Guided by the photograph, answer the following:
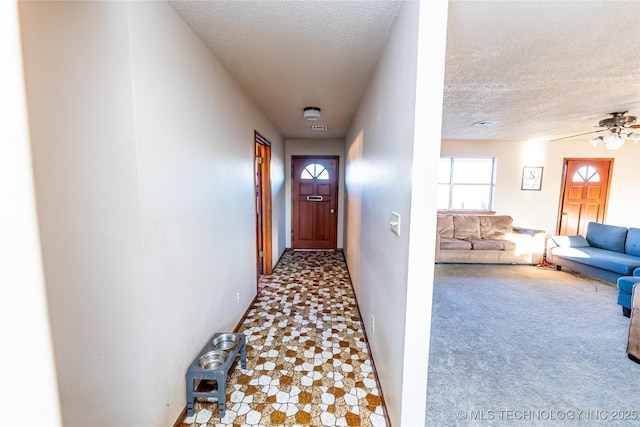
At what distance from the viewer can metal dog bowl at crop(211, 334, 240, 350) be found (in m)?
1.90

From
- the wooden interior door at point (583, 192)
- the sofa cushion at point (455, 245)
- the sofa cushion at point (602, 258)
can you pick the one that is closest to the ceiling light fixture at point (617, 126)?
the sofa cushion at point (602, 258)

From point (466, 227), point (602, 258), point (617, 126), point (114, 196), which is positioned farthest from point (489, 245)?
point (114, 196)

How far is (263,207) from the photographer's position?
13.1 ft

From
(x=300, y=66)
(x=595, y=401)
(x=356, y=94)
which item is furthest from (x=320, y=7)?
(x=595, y=401)

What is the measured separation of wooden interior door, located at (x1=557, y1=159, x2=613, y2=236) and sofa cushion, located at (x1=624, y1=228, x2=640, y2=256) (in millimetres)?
1893

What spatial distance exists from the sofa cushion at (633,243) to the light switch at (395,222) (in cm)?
467

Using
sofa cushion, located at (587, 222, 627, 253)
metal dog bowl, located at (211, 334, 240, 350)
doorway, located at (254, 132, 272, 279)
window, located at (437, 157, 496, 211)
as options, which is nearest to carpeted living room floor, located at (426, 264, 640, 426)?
sofa cushion, located at (587, 222, 627, 253)

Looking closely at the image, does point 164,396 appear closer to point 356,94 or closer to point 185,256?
point 185,256

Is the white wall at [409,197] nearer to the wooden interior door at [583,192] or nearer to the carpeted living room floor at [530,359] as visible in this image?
the carpeted living room floor at [530,359]

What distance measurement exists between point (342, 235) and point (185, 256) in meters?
4.05

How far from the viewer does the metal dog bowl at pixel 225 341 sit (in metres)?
1.90

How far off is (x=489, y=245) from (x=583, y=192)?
2842mm

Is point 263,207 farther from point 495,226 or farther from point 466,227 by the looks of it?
point 495,226

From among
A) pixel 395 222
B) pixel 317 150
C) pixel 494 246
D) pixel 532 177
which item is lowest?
pixel 494 246
